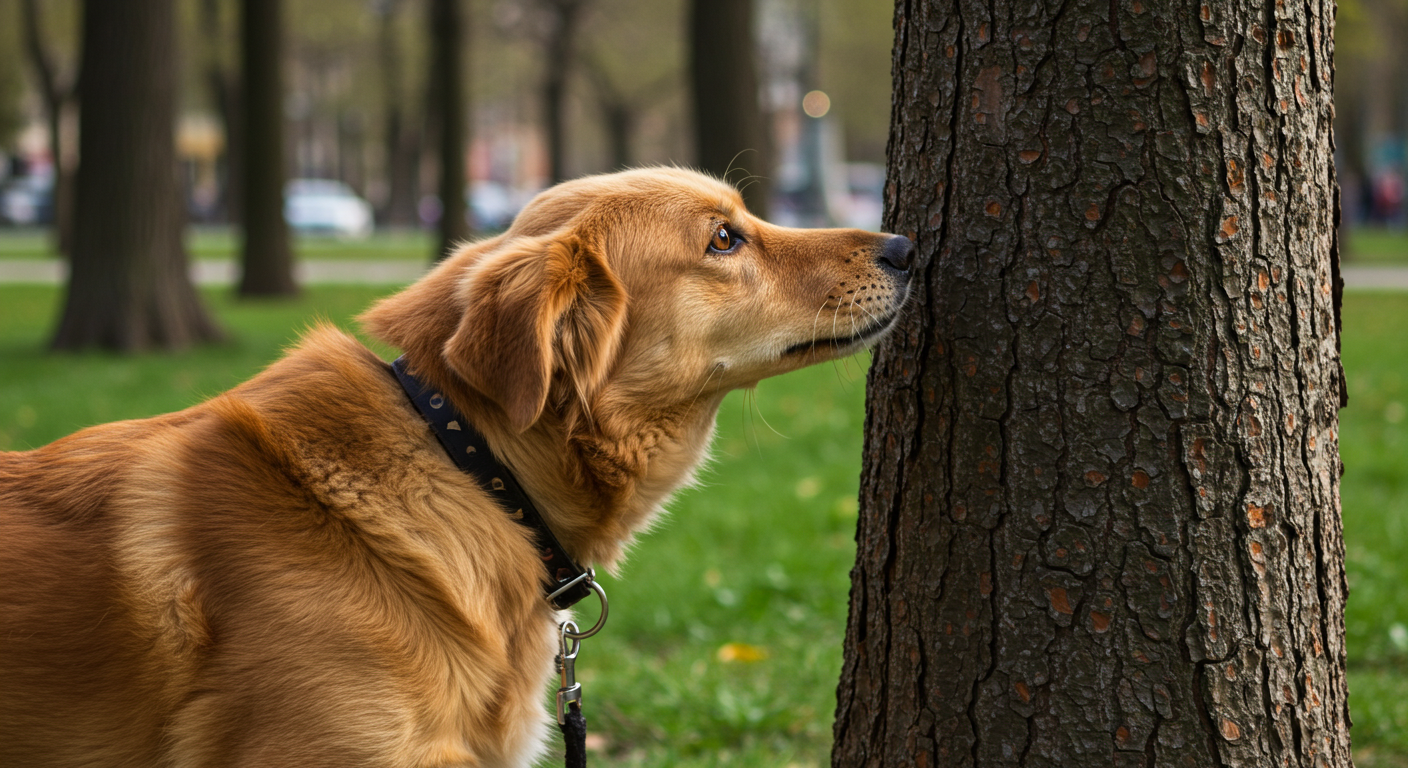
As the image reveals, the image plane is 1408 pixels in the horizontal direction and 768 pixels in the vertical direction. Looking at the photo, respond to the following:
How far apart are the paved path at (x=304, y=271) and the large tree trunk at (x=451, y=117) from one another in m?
1.63

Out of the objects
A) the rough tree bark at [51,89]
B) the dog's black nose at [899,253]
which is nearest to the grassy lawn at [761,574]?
the dog's black nose at [899,253]

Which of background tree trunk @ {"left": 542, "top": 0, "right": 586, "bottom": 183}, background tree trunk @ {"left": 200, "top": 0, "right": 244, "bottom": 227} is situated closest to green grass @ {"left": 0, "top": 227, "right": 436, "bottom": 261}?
background tree trunk @ {"left": 200, "top": 0, "right": 244, "bottom": 227}

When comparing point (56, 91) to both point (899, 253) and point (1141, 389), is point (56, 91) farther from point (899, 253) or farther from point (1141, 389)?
point (1141, 389)

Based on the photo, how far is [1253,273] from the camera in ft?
→ 7.55

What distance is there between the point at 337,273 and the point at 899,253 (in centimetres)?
2095

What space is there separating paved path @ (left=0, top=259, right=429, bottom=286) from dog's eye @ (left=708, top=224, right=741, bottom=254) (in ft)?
52.8

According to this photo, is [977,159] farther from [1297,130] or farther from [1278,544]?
[1278,544]

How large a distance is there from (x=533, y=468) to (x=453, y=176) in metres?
15.6

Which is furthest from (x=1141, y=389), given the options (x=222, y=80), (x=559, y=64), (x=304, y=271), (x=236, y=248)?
(x=236, y=248)

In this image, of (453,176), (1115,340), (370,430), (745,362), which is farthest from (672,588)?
(453,176)

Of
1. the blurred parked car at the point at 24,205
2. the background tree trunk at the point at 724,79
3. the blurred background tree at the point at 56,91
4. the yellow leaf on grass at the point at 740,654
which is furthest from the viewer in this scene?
the blurred parked car at the point at 24,205

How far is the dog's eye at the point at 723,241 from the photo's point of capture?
3.05 meters

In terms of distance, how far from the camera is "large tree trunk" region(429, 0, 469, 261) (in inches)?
688

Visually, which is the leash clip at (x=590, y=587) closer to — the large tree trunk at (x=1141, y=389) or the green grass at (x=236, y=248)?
the large tree trunk at (x=1141, y=389)
